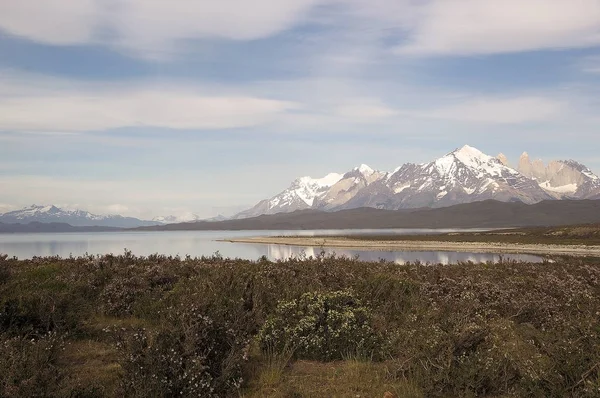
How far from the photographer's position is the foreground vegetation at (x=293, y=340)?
7.12m

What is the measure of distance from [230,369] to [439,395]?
3.16m

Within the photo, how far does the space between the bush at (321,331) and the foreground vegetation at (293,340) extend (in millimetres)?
27

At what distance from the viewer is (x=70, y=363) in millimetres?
8727

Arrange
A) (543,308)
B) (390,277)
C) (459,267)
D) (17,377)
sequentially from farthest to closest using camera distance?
(459,267)
(390,277)
(543,308)
(17,377)

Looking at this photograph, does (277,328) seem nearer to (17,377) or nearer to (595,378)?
(17,377)

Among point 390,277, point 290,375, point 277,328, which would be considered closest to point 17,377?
point 290,375

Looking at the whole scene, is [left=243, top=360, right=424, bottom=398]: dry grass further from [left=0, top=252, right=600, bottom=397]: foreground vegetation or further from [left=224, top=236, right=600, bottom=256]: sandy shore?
[left=224, top=236, right=600, bottom=256]: sandy shore

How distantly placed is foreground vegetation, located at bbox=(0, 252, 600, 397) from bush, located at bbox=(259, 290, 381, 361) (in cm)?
3

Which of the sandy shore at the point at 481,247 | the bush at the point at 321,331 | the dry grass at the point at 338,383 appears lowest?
the sandy shore at the point at 481,247

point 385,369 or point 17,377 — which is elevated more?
point 17,377

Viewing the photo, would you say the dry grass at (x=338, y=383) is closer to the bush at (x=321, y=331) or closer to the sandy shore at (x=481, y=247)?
the bush at (x=321, y=331)

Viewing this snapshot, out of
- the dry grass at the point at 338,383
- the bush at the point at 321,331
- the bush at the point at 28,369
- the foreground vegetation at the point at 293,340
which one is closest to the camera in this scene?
the bush at the point at 28,369

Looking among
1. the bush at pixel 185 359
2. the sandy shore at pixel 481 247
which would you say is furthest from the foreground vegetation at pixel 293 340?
the sandy shore at pixel 481 247

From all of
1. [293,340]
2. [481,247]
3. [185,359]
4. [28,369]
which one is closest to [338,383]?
[293,340]
